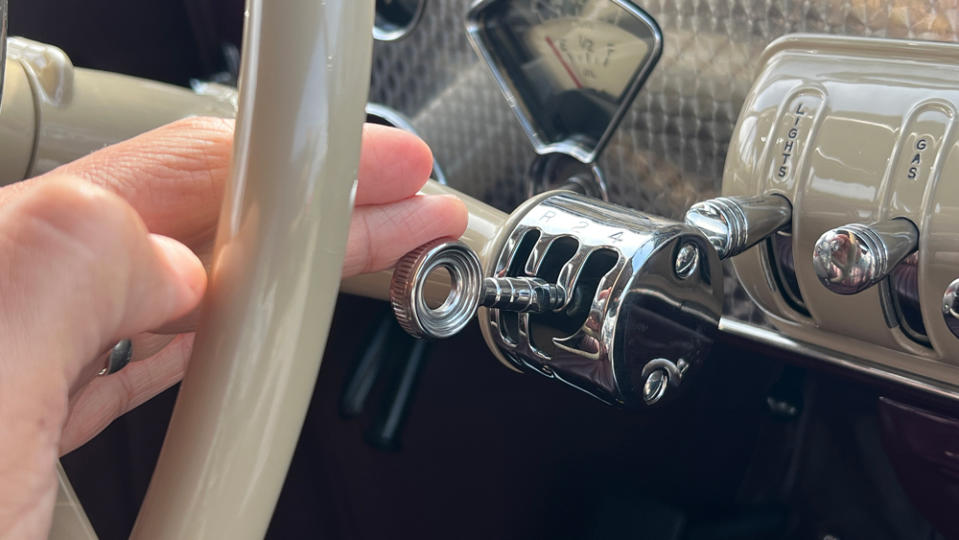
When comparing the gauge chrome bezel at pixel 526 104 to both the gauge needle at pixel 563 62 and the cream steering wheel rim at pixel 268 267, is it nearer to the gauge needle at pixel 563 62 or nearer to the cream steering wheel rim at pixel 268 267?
the gauge needle at pixel 563 62

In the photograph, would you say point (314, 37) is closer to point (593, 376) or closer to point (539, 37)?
point (593, 376)

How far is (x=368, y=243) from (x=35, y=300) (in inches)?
4.8

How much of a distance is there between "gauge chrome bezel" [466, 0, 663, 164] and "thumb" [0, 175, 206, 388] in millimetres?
347

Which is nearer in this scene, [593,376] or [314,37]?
[314,37]


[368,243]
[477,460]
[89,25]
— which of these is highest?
[368,243]

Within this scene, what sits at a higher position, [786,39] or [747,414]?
[786,39]

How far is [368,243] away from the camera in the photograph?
0.30 meters

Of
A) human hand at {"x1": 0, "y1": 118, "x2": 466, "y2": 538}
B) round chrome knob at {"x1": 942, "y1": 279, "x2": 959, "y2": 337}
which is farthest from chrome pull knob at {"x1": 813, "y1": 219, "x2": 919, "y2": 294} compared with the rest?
human hand at {"x1": 0, "y1": 118, "x2": 466, "y2": 538}

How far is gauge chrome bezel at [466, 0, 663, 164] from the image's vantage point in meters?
0.49

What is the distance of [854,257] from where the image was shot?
307 millimetres

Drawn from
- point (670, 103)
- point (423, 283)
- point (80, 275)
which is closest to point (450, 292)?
point (423, 283)

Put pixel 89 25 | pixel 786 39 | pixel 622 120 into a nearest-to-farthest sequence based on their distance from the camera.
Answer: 1. pixel 786 39
2. pixel 622 120
3. pixel 89 25

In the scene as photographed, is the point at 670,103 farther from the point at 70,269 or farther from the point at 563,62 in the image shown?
the point at 70,269

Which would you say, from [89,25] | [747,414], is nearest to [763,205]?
[747,414]
